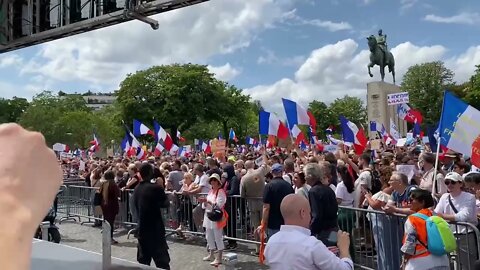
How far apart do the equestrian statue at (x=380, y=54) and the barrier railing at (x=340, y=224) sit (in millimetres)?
29833

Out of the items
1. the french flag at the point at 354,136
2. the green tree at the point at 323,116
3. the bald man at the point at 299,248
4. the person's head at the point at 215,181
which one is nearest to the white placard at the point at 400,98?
the french flag at the point at 354,136

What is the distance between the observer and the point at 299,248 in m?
3.57

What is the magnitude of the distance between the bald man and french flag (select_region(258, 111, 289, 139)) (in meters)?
11.9

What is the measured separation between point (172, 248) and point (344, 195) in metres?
3.95

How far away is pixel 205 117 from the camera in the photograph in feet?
212

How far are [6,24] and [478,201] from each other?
8125mm

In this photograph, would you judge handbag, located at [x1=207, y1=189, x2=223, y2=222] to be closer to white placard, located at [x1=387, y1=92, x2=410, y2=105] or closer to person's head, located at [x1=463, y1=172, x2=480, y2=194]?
person's head, located at [x1=463, y1=172, x2=480, y2=194]

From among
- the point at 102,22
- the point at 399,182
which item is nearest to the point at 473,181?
the point at 399,182

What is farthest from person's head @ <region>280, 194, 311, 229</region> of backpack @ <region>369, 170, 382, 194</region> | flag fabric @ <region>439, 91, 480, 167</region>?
backpack @ <region>369, 170, 382, 194</region>

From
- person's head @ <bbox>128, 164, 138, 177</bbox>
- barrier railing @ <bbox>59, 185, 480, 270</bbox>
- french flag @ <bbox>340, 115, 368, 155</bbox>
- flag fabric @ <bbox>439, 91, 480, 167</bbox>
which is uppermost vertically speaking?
french flag @ <bbox>340, 115, 368, 155</bbox>

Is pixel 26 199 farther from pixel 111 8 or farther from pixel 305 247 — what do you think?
pixel 111 8

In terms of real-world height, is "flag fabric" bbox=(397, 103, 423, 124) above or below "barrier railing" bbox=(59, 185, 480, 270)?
above

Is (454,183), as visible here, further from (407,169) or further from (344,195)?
(407,169)

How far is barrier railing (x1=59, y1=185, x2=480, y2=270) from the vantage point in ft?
20.9
